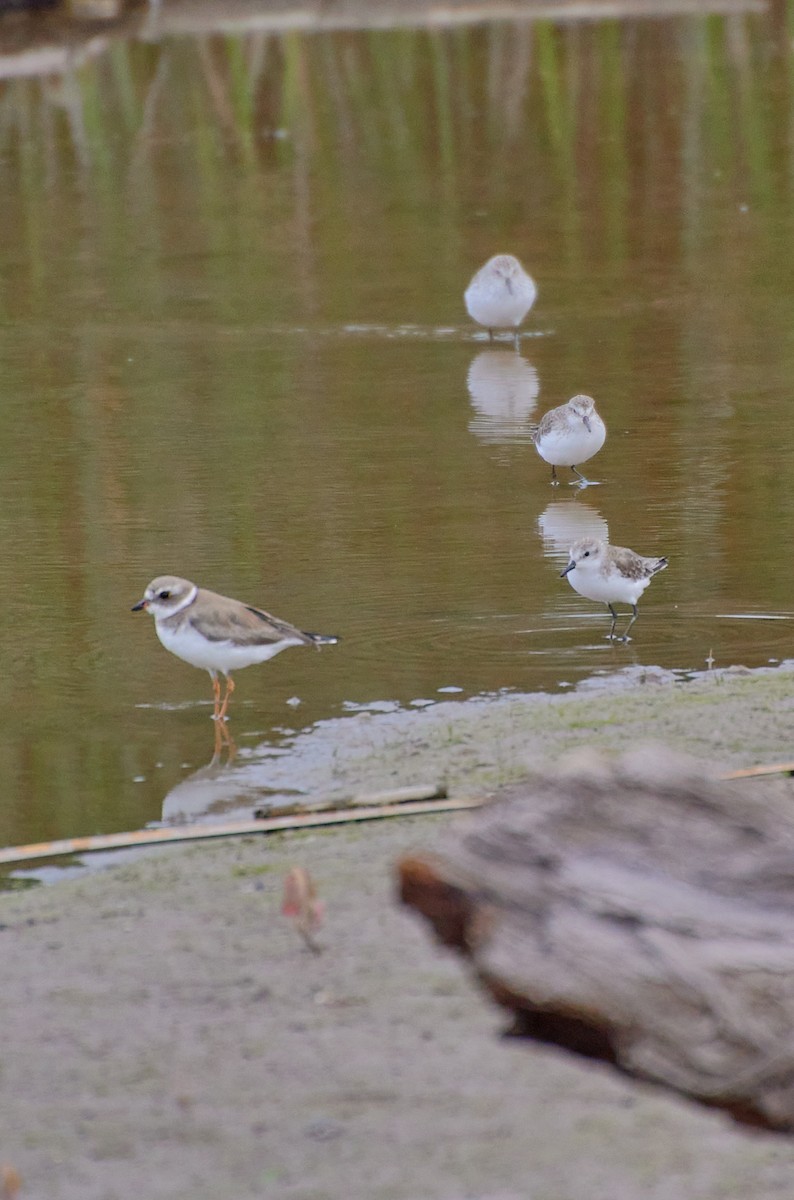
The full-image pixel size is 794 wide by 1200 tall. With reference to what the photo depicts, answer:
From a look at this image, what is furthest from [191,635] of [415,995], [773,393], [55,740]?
[773,393]

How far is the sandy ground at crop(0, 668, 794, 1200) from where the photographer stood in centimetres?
472

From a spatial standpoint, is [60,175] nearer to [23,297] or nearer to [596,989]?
[23,297]

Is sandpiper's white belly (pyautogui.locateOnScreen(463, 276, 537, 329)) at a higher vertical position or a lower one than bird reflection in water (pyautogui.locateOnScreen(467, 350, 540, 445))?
higher

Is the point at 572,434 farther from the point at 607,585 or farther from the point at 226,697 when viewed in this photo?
the point at 226,697

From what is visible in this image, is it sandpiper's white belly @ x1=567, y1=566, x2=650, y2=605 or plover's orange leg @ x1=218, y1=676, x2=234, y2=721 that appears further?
sandpiper's white belly @ x1=567, y1=566, x2=650, y2=605

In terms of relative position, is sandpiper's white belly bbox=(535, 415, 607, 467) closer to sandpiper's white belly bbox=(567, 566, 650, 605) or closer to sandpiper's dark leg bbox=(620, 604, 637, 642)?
sandpiper's dark leg bbox=(620, 604, 637, 642)

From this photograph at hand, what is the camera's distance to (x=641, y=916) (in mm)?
3896

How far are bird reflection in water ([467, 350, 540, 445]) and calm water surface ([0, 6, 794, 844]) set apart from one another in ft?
0.12

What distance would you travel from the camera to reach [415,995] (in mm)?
5520

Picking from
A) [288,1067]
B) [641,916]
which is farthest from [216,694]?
[641,916]

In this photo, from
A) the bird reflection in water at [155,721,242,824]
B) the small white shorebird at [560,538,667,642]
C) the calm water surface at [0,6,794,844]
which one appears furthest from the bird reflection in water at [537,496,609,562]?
the bird reflection in water at [155,721,242,824]

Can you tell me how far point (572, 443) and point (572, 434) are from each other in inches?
2.0

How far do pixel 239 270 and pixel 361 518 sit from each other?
6871 millimetres

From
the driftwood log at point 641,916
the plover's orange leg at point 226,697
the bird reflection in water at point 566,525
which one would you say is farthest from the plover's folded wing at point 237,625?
the driftwood log at point 641,916
